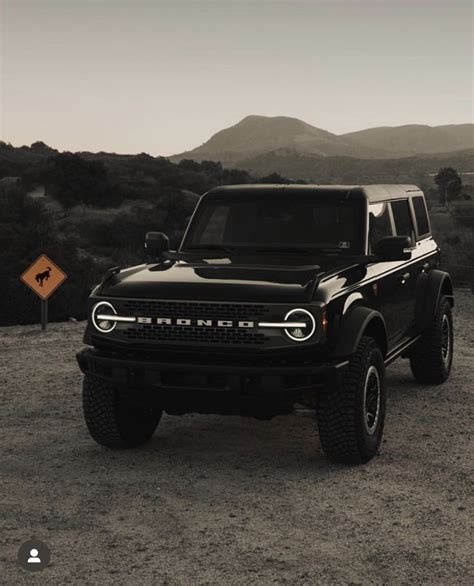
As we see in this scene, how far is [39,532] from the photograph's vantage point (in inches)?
188

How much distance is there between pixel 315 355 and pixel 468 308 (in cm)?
1057

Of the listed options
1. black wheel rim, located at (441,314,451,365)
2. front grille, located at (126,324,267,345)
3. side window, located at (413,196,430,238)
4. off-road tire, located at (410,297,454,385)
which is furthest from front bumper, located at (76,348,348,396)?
black wheel rim, located at (441,314,451,365)

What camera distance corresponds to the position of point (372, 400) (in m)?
6.13

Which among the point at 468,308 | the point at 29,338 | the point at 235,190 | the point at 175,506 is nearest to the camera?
the point at 175,506

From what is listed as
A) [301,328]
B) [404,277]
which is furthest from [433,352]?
[301,328]

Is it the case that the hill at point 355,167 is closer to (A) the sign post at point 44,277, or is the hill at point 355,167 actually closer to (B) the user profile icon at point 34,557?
(A) the sign post at point 44,277

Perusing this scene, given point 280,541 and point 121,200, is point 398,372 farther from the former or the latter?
point 121,200

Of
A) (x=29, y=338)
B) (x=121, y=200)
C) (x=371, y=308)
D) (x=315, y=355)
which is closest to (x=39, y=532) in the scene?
(x=315, y=355)

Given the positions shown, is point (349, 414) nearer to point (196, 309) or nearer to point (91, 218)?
point (196, 309)

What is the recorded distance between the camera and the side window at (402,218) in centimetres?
762

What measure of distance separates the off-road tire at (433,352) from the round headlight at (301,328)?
324 centimetres

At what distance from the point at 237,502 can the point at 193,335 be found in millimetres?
1079

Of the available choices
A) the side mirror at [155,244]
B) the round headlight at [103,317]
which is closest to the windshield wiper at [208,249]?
the side mirror at [155,244]

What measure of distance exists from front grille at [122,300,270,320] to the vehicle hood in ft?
0.13
